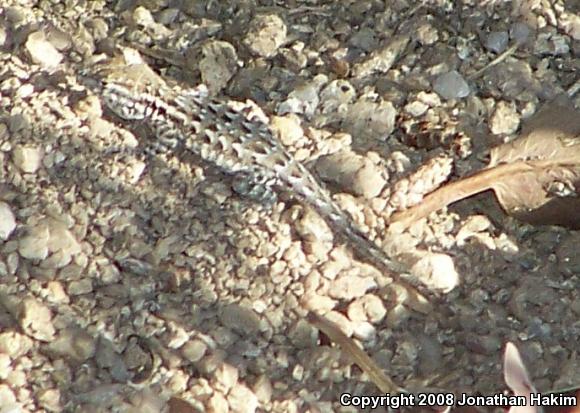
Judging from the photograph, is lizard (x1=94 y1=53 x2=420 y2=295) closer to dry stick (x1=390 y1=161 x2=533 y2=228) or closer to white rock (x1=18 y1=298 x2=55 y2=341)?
dry stick (x1=390 y1=161 x2=533 y2=228)

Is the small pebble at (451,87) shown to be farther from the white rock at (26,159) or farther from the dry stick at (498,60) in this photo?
the white rock at (26,159)

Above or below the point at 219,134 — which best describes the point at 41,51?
above

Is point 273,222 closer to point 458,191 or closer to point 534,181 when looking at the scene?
point 458,191

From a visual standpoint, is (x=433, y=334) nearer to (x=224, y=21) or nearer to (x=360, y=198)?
(x=360, y=198)

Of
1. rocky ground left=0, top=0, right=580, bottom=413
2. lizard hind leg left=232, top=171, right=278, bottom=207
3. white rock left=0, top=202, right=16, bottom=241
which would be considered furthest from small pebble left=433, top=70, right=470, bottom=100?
white rock left=0, top=202, right=16, bottom=241

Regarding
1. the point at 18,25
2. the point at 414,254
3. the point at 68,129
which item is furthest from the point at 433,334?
the point at 18,25

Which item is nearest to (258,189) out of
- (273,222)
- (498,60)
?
(273,222)
